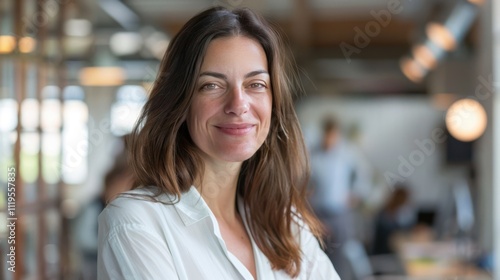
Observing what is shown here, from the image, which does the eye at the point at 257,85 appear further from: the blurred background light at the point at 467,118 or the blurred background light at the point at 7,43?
the blurred background light at the point at 467,118

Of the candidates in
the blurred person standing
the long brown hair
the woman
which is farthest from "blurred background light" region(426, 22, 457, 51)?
the woman

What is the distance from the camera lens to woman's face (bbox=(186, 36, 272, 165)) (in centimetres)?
145

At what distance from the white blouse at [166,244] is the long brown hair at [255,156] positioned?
5cm

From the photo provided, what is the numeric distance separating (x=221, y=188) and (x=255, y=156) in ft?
0.58

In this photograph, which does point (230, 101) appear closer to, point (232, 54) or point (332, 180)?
point (232, 54)

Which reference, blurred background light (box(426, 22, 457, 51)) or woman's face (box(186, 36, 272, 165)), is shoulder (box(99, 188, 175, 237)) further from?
blurred background light (box(426, 22, 457, 51))

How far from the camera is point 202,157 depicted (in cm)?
154

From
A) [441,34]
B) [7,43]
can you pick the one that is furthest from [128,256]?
[441,34]

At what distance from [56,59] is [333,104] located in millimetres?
11581

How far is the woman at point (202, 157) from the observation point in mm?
1347

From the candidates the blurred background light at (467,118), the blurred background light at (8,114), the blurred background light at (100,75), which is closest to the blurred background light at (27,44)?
the blurred background light at (8,114)

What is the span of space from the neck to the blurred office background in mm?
378

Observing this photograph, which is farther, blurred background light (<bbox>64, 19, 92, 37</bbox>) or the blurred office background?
blurred background light (<bbox>64, 19, 92, 37</bbox>)

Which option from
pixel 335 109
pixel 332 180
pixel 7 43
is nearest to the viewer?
pixel 7 43
